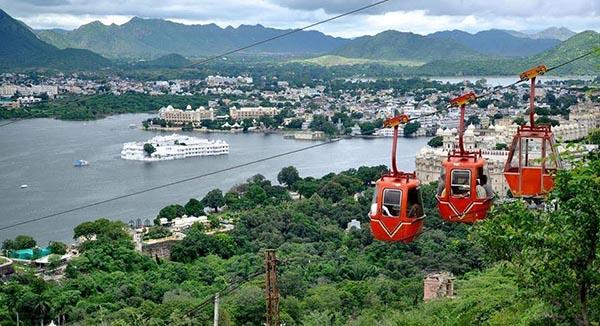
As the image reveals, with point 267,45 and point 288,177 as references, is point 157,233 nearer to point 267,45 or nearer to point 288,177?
point 288,177

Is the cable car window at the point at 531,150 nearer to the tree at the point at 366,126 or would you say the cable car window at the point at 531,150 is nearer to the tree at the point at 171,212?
the tree at the point at 171,212

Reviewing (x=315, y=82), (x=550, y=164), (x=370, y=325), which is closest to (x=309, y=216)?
(x=370, y=325)

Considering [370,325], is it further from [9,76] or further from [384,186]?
[9,76]

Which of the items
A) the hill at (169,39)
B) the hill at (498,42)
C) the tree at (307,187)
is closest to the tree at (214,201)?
the tree at (307,187)

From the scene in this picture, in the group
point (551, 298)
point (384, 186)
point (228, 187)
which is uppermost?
point (384, 186)

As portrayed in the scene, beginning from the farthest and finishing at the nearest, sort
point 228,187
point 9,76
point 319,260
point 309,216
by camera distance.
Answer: point 9,76 < point 228,187 < point 309,216 < point 319,260

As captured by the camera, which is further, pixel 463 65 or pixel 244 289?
pixel 463 65

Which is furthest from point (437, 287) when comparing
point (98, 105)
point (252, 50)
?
point (252, 50)
